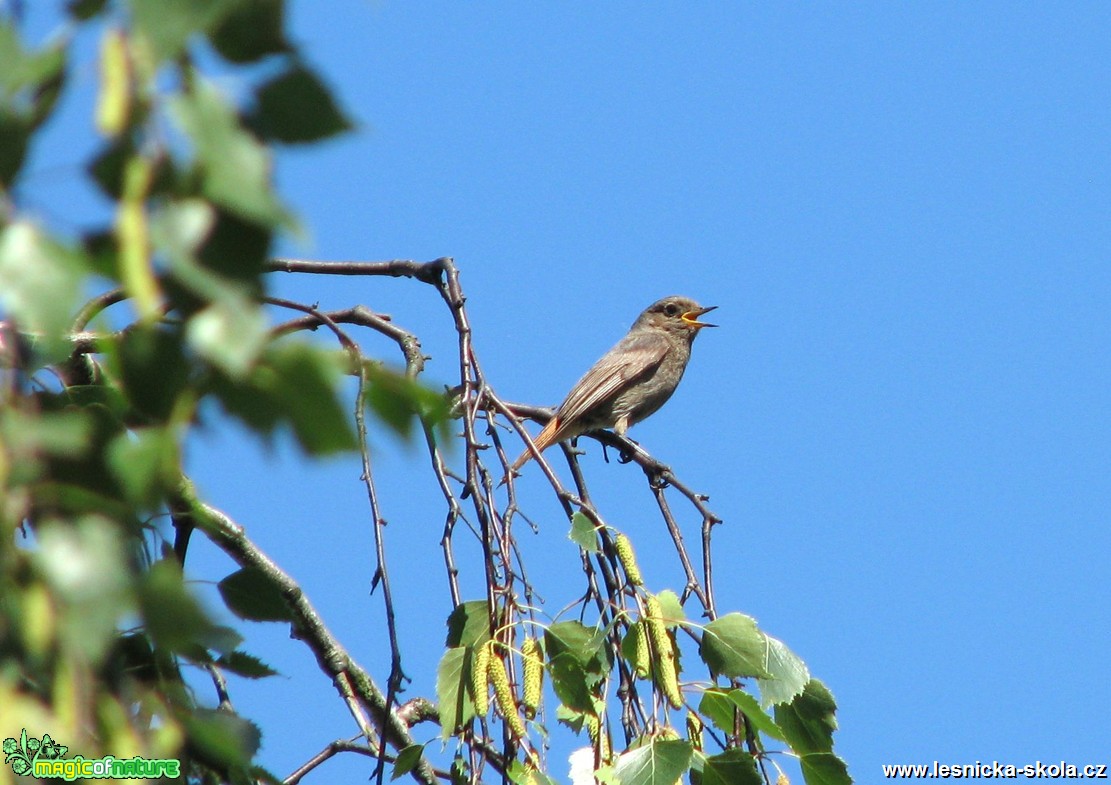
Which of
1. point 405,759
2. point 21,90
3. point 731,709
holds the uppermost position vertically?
point 731,709

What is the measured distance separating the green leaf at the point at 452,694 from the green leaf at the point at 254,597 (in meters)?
0.43

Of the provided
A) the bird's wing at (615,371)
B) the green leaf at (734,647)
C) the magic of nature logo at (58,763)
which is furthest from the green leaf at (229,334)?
the bird's wing at (615,371)

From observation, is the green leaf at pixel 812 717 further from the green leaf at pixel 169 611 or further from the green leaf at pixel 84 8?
the green leaf at pixel 84 8

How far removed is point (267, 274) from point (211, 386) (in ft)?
0.40

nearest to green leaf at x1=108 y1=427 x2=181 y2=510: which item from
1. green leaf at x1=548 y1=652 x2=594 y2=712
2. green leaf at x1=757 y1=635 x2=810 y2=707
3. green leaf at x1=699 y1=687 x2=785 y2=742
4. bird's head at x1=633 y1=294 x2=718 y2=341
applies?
green leaf at x1=548 y1=652 x2=594 y2=712

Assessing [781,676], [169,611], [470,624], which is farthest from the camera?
[781,676]

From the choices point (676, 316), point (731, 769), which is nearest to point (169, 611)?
point (731, 769)

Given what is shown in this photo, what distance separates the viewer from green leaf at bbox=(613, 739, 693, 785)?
2701 mm

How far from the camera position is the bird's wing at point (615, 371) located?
10.5 meters

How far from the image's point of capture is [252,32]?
109cm

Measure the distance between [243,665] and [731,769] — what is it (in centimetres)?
114

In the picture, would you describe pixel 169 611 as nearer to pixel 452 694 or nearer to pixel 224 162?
pixel 224 162

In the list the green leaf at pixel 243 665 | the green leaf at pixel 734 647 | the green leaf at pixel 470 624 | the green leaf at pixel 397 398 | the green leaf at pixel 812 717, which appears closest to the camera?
the green leaf at pixel 397 398

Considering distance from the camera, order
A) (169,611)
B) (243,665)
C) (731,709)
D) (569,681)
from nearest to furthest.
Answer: (169,611), (243,665), (569,681), (731,709)
